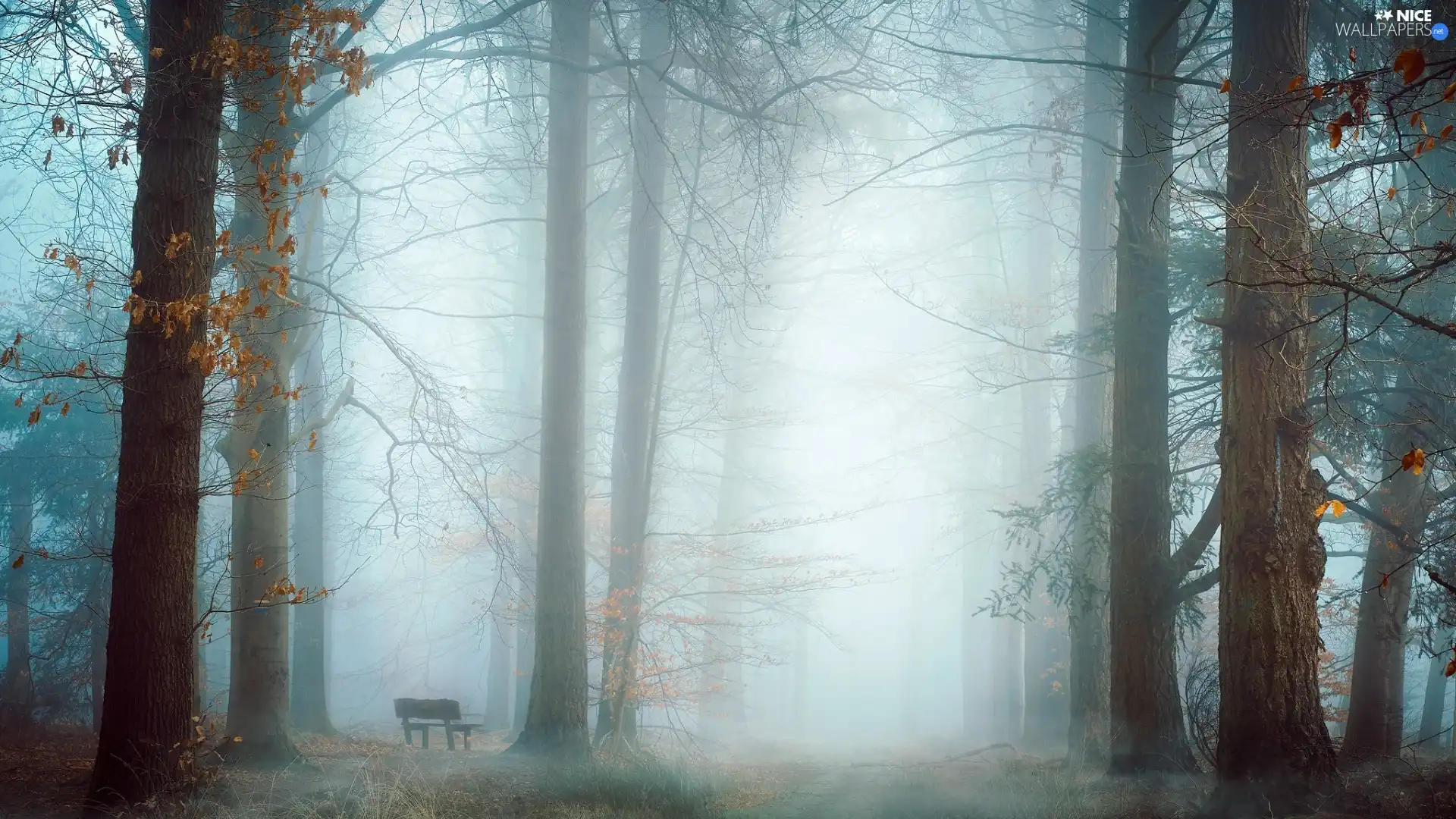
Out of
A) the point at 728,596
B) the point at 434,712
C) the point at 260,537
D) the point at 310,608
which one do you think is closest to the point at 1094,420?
the point at 728,596

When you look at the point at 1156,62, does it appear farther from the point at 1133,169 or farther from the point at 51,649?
the point at 51,649

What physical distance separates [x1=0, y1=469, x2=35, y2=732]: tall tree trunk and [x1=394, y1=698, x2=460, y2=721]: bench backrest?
196 inches

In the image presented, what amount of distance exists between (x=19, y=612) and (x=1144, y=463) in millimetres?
15948

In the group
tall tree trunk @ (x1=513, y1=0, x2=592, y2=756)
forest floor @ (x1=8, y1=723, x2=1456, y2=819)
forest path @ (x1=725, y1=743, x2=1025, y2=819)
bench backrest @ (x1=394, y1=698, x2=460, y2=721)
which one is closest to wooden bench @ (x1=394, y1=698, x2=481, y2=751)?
bench backrest @ (x1=394, y1=698, x2=460, y2=721)

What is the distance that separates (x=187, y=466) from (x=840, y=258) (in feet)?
55.2

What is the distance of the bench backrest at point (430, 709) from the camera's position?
40.6 ft

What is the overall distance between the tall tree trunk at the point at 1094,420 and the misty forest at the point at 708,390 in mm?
65

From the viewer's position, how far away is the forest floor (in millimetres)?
6000

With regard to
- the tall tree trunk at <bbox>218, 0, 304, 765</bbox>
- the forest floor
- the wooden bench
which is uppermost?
the tall tree trunk at <bbox>218, 0, 304, 765</bbox>

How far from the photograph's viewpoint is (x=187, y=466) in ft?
19.2

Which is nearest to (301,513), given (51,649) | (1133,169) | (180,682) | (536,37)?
(51,649)

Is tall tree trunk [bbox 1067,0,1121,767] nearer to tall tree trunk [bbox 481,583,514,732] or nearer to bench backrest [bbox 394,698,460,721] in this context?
bench backrest [bbox 394,698,460,721]

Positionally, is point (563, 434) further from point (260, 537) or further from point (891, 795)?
point (891, 795)

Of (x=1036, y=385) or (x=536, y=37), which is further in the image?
(x=1036, y=385)
